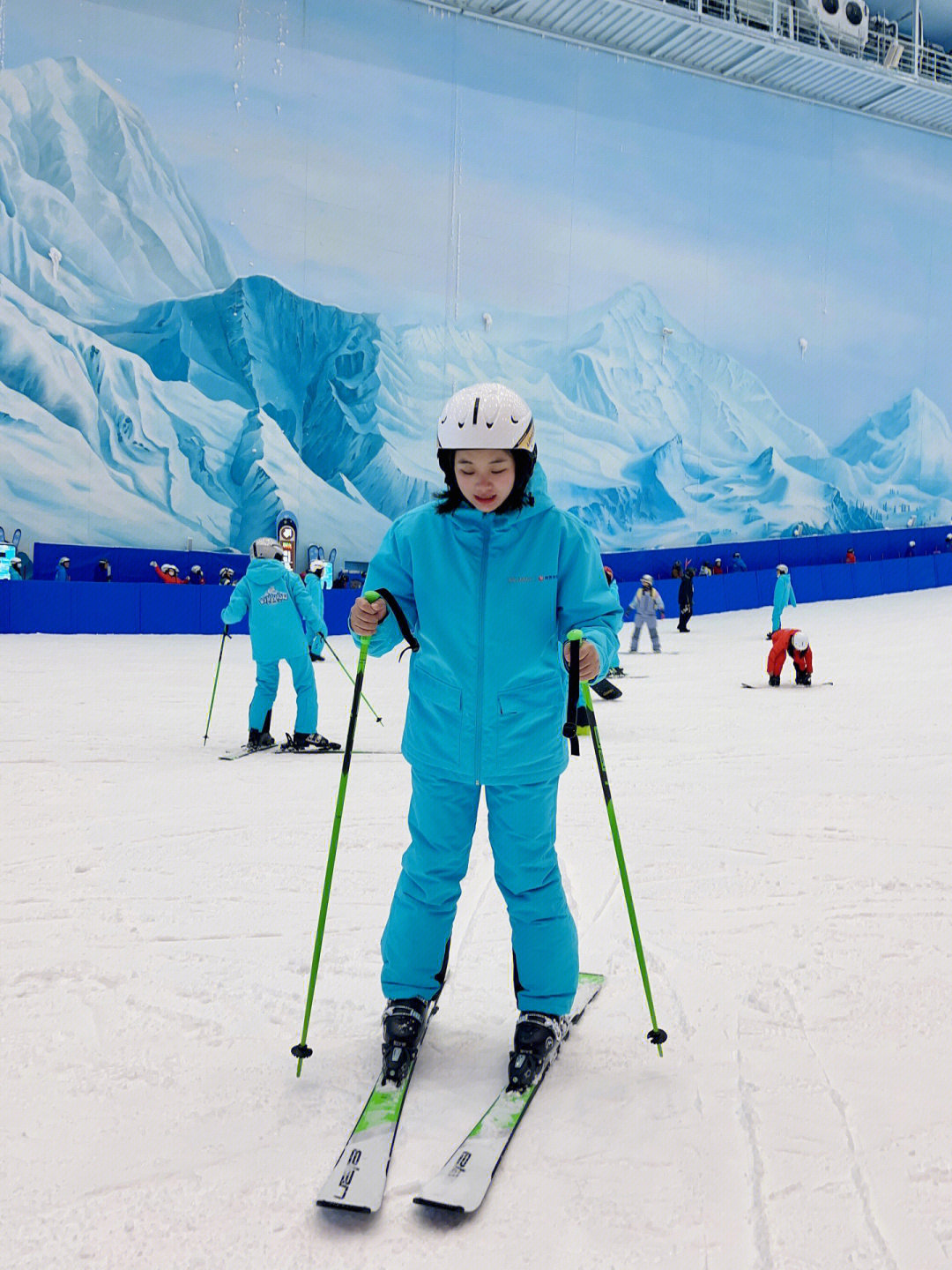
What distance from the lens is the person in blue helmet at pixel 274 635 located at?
672 centimetres

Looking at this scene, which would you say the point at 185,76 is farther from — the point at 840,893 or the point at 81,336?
the point at 840,893

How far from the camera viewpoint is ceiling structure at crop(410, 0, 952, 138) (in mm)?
21125

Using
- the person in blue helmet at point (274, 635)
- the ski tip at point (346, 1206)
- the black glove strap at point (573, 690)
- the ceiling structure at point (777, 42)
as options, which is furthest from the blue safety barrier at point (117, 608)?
the ski tip at point (346, 1206)

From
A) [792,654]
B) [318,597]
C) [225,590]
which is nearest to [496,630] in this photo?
[792,654]

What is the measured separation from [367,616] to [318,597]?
1021cm

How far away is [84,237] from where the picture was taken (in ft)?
63.8

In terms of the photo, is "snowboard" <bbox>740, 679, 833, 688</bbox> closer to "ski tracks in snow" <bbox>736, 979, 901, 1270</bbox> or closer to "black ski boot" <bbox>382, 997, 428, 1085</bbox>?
"ski tracks in snow" <bbox>736, 979, 901, 1270</bbox>

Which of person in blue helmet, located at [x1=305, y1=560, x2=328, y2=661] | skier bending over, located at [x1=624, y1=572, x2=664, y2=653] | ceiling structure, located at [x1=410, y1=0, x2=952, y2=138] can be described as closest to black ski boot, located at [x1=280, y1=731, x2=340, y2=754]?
person in blue helmet, located at [x1=305, y1=560, x2=328, y2=661]

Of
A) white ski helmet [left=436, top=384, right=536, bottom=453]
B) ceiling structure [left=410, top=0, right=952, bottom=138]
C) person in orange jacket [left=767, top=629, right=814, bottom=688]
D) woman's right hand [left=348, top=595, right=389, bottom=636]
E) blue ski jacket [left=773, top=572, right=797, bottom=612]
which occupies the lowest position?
person in orange jacket [left=767, top=629, right=814, bottom=688]

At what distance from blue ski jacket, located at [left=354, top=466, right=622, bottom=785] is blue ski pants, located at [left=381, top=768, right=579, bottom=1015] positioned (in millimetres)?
70

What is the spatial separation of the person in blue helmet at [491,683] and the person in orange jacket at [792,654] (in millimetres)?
7954

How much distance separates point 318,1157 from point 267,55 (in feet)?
71.1

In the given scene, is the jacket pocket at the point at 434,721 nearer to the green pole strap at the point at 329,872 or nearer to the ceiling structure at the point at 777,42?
the green pole strap at the point at 329,872

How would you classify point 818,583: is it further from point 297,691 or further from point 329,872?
point 329,872
